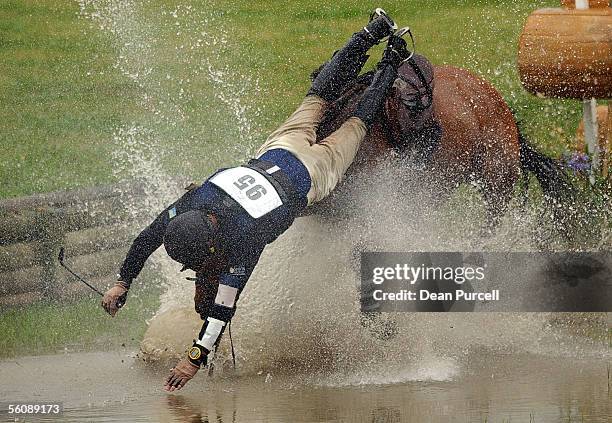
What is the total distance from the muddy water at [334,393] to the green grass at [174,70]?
3.66m

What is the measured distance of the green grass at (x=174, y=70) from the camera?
472 inches

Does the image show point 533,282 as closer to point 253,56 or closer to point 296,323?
point 296,323

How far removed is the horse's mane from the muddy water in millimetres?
1402

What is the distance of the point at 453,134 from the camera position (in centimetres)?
823

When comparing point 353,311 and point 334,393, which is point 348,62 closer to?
point 353,311

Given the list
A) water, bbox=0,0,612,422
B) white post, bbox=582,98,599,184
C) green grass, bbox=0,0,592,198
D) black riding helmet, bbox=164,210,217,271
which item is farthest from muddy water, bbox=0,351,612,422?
green grass, bbox=0,0,592,198

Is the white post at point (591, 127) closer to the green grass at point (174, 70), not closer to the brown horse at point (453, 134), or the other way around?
the brown horse at point (453, 134)

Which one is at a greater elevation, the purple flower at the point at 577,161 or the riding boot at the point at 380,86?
the purple flower at the point at 577,161

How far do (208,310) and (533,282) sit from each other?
2050 mm

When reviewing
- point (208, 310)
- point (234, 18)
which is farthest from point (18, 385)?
point (234, 18)

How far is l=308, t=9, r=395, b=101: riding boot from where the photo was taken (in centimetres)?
764

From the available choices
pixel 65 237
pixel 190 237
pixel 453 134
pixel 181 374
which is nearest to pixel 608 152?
pixel 453 134

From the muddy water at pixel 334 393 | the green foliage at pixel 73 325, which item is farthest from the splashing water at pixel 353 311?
the green foliage at pixel 73 325

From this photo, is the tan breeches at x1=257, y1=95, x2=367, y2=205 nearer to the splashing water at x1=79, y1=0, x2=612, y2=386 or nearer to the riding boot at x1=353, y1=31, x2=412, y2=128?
the riding boot at x1=353, y1=31, x2=412, y2=128
